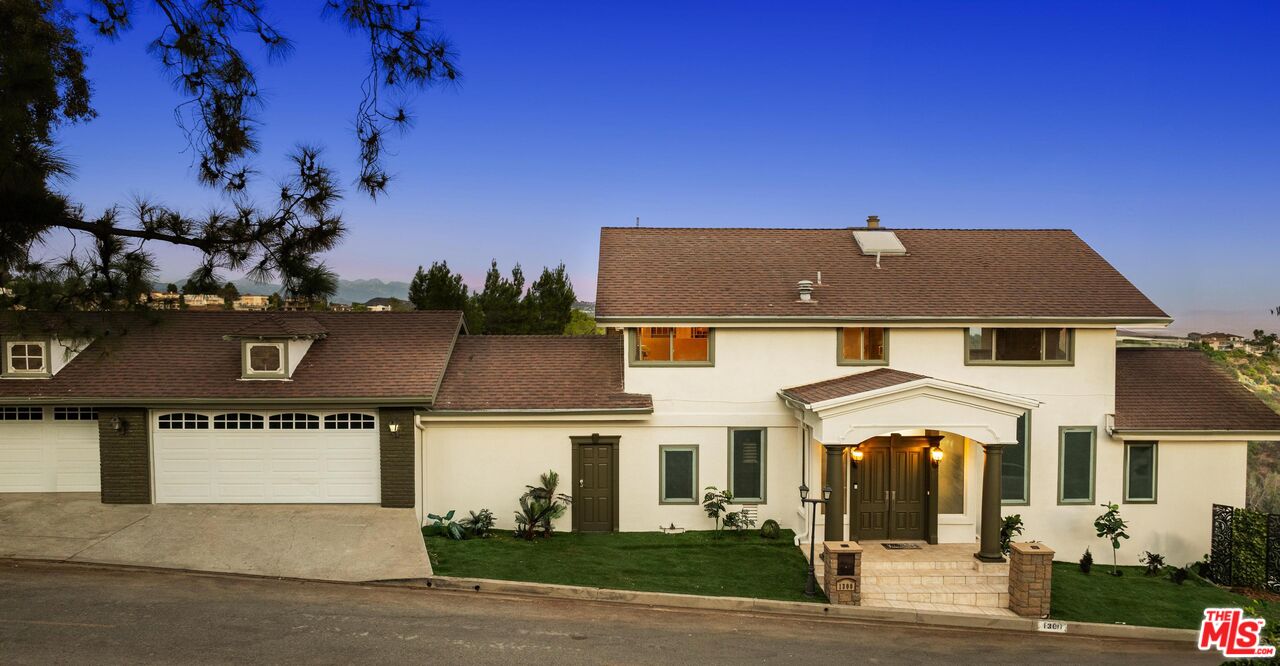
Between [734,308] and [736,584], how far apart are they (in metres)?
5.91

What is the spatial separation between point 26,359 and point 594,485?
1226cm

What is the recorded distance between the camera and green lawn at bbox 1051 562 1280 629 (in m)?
12.9

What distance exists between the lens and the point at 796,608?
12234mm

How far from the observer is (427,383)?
1597 cm

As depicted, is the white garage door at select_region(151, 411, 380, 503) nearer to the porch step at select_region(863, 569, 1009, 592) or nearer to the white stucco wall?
the white stucco wall

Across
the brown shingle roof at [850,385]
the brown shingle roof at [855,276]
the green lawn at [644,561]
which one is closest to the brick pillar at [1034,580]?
the green lawn at [644,561]

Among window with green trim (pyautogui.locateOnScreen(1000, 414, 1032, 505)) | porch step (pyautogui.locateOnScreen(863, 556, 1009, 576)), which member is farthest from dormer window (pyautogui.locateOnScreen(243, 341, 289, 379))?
window with green trim (pyautogui.locateOnScreen(1000, 414, 1032, 505))

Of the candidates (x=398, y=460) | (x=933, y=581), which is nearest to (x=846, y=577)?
(x=933, y=581)

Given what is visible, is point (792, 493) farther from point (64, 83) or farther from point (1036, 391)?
point (64, 83)

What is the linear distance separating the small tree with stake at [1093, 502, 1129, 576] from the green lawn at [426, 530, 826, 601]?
633 cm

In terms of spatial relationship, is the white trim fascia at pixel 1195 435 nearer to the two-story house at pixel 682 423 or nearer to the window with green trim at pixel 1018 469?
the two-story house at pixel 682 423

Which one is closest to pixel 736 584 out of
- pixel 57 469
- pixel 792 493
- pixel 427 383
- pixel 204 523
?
pixel 792 493

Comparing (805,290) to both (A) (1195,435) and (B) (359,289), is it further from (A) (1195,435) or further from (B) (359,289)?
(B) (359,289)

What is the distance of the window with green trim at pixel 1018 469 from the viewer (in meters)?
16.2
